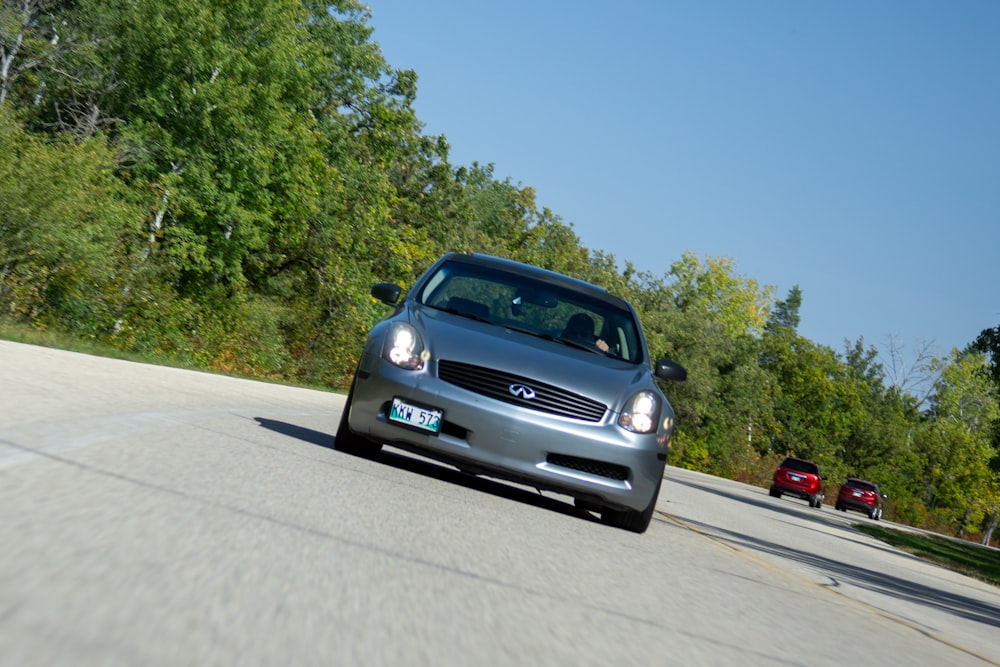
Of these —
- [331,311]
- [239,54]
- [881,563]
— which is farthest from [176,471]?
[331,311]

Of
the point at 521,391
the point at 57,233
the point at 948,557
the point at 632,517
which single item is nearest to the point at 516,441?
the point at 521,391

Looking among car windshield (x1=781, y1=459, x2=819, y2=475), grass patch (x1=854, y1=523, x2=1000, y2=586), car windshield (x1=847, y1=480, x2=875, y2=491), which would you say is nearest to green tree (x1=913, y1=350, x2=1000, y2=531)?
car windshield (x1=847, y1=480, x2=875, y2=491)

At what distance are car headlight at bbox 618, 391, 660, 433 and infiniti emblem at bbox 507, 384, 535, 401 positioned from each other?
2.26 feet

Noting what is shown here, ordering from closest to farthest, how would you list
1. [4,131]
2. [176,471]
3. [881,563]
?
[176,471]
[881,563]
[4,131]

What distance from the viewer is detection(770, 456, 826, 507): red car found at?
4684 cm

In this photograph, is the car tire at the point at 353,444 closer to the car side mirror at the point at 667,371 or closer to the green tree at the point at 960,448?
the car side mirror at the point at 667,371

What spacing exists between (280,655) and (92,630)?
502 millimetres

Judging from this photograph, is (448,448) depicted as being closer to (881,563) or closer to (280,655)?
(280,655)

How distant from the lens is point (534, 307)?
386 inches

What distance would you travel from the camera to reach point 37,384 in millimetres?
9555

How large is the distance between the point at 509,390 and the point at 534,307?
1.64 m

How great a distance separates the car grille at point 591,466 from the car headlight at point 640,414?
299 mm

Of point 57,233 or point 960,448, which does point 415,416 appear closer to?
point 57,233

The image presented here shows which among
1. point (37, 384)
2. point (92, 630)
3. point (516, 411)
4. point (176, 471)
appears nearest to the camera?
point (92, 630)
